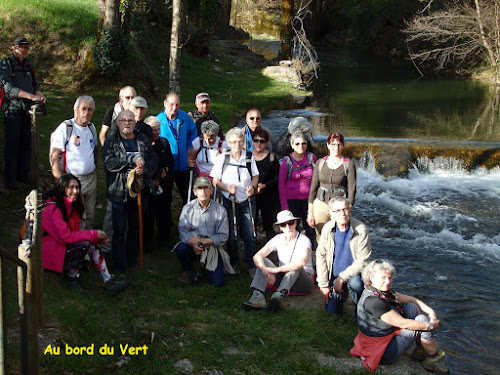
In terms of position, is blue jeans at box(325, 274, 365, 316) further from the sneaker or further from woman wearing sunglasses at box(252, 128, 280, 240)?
woman wearing sunglasses at box(252, 128, 280, 240)

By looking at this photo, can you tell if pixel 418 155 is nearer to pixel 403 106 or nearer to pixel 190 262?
pixel 403 106

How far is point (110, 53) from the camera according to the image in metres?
13.1

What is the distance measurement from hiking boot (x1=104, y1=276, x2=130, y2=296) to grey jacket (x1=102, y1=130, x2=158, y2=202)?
2.96 ft

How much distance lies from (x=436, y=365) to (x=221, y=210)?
2831mm

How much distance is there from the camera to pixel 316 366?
507 cm

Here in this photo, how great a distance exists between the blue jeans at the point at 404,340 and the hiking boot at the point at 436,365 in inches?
8.5

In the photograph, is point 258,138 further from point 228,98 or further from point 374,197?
point 228,98

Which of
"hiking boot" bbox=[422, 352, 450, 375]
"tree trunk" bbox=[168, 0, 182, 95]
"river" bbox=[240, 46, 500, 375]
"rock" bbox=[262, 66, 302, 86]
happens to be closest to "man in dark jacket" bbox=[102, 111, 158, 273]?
"hiking boot" bbox=[422, 352, 450, 375]

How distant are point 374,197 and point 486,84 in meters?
18.8

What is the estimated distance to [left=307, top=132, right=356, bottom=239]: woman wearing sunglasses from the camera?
675 centimetres

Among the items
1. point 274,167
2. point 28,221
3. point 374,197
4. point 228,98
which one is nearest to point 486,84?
point 228,98

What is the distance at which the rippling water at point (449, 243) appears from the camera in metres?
6.53

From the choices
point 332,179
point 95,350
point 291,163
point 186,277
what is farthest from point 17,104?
point 332,179

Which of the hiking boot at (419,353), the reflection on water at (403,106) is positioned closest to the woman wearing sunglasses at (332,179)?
the hiking boot at (419,353)
